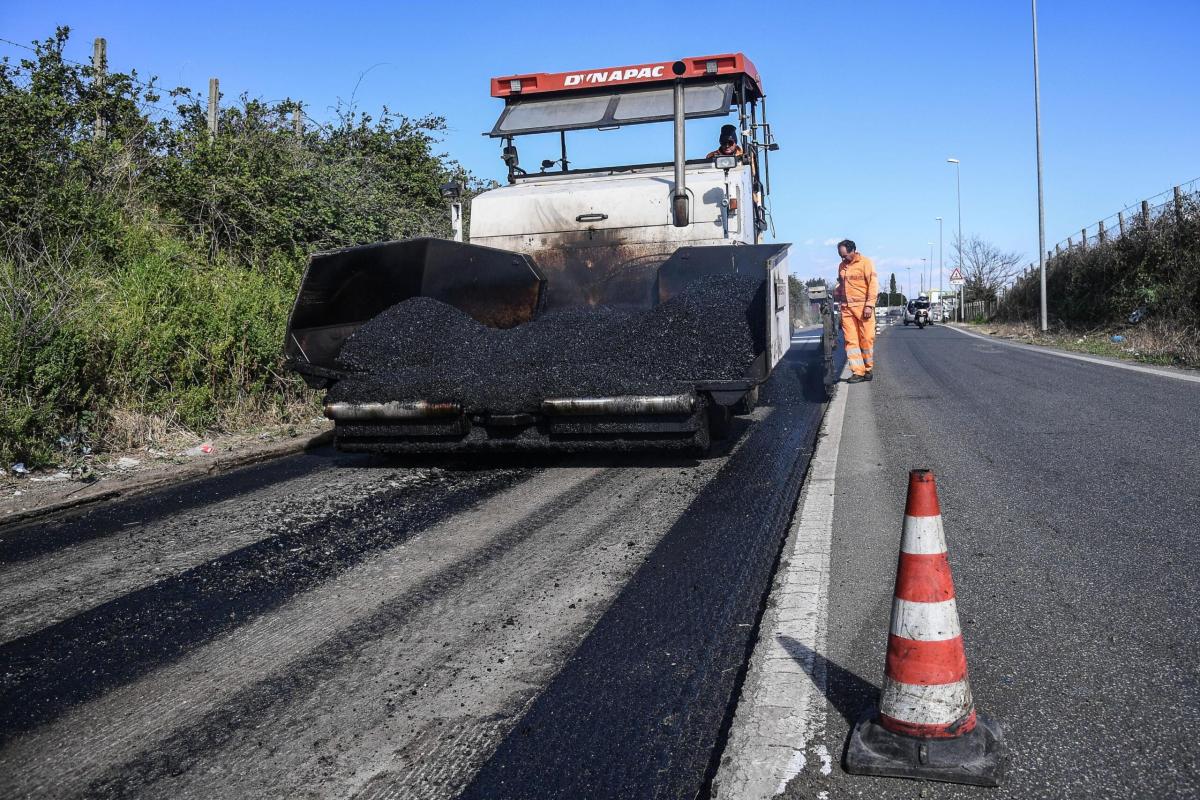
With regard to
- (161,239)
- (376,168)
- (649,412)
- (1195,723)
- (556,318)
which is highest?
(376,168)

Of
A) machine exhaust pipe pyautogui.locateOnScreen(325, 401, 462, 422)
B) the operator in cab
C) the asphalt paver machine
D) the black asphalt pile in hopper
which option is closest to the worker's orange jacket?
the asphalt paver machine

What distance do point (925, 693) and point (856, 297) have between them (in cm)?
861

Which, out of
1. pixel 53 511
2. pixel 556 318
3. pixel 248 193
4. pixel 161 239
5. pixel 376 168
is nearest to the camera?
pixel 53 511

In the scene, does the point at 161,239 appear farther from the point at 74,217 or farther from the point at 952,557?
the point at 952,557

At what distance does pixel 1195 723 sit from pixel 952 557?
4.94ft

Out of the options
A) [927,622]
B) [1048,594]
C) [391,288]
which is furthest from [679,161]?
[927,622]

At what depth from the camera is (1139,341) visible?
63.5 ft

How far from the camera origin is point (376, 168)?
14.4 meters

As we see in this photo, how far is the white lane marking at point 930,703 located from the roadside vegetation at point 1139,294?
44.4 ft

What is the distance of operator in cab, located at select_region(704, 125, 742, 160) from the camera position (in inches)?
319

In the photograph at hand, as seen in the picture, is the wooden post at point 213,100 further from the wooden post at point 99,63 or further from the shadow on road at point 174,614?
the shadow on road at point 174,614

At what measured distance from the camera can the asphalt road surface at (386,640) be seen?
236cm

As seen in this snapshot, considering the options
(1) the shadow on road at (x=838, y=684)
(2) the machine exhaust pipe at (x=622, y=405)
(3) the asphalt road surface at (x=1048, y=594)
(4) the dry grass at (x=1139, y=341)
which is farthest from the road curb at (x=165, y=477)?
(4) the dry grass at (x=1139, y=341)

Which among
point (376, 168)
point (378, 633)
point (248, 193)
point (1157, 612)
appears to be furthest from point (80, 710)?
point (376, 168)
